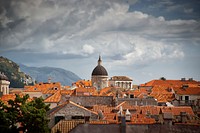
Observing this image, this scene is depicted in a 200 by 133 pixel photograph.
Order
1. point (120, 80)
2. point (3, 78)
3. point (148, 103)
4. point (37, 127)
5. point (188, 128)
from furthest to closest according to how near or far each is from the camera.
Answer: point (120, 80) < point (3, 78) < point (148, 103) < point (37, 127) < point (188, 128)

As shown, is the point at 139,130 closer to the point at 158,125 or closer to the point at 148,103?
the point at 158,125

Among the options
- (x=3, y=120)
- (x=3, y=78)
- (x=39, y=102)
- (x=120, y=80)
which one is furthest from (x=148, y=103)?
(x=120, y=80)

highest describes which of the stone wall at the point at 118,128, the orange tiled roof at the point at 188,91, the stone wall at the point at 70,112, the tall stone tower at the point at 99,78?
the tall stone tower at the point at 99,78

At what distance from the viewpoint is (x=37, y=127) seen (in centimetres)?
3553

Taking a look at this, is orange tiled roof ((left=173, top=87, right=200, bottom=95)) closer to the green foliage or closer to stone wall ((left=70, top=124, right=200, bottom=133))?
the green foliage

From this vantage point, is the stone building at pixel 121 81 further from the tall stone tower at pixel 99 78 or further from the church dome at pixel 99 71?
the tall stone tower at pixel 99 78

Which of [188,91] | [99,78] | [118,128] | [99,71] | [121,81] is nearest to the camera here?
[118,128]

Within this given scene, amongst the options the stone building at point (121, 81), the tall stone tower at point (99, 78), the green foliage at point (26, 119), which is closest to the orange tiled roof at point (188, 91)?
the tall stone tower at point (99, 78)

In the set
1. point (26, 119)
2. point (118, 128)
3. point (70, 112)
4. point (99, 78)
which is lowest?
point (118, 128)

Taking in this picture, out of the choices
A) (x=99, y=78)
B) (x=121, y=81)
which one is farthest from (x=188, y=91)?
(x=121, y=81)

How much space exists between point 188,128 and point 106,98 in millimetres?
34128

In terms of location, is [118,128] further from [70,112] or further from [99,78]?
[99,78]

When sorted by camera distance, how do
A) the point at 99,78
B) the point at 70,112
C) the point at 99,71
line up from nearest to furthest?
the point at 70,112 → the point at 99,78 → the point at 99,71

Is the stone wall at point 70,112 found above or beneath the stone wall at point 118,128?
above
